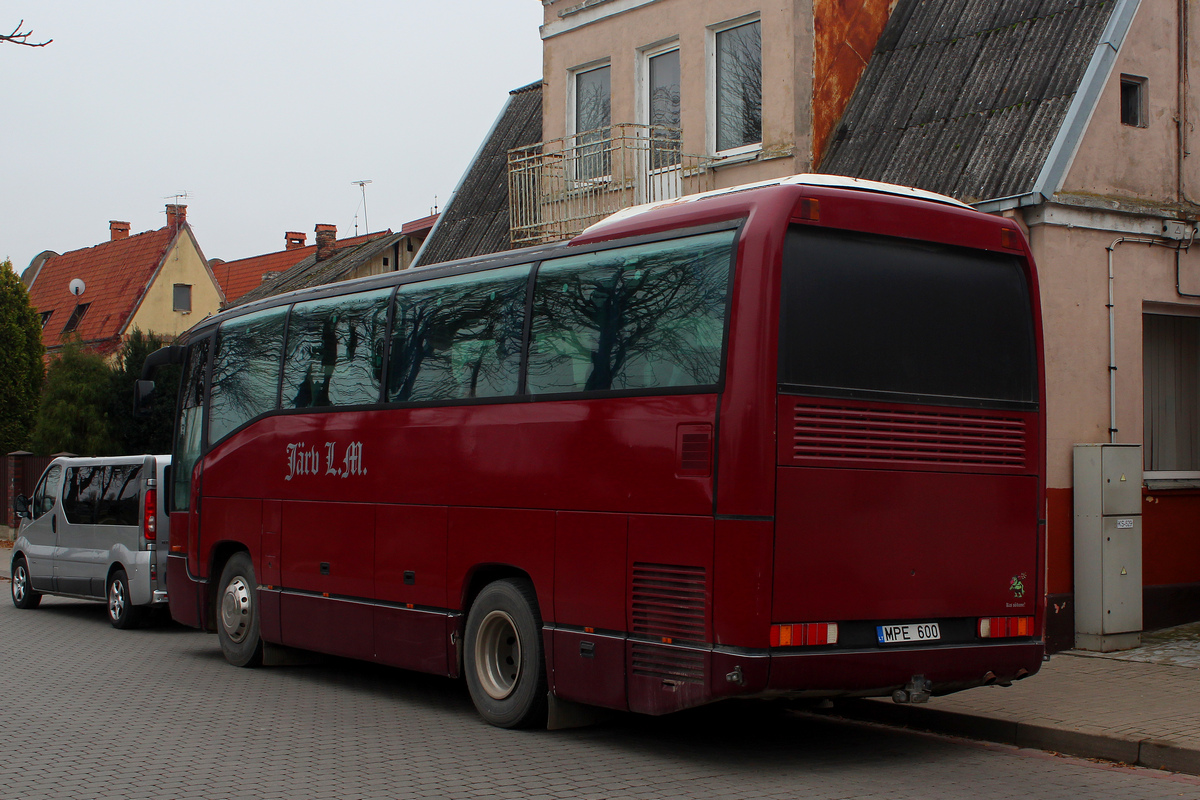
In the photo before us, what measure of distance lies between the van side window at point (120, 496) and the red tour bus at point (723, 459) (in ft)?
21.5

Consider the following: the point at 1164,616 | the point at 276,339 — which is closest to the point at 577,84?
the point at 276,339

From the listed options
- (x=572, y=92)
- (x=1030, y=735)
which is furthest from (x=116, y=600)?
(x=1030, y=735)

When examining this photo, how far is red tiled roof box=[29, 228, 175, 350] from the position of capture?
5612cm

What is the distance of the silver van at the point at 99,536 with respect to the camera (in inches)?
640

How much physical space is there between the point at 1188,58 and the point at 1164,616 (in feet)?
18.0

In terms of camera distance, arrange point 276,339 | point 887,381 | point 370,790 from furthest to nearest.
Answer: point 276,339 < point 887,381 < point 370,790

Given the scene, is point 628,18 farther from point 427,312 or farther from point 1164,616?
point 1164,616

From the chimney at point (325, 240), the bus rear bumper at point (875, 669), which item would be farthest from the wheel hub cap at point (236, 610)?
the chimney at point (325, 240)

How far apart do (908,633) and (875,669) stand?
13.7 inches

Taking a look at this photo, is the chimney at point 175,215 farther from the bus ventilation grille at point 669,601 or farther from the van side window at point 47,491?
the bus ventilation grille at point 669,601

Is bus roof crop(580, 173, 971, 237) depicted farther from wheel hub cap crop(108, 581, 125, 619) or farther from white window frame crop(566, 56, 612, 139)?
wheel hub cap crop(108, 581, 125, 619)

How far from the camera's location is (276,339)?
501 inches

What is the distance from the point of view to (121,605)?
16.6m

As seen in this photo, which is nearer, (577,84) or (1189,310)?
(1189,310)
